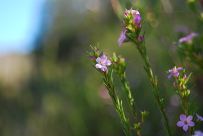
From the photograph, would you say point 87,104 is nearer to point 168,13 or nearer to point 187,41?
point 168,13

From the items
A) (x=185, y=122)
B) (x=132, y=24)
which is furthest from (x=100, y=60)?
(x=185, y=122)

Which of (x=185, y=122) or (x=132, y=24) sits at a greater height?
(x=132, y=24)

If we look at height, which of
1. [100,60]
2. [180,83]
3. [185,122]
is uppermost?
[100,60]

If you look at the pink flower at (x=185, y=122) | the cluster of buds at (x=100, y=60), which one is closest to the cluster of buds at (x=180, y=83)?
the pink flower at (x=185, y=122)

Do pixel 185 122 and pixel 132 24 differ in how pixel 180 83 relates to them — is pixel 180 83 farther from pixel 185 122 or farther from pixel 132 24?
pixel 132 24

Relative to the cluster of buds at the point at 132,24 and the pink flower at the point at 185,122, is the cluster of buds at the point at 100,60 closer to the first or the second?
the cluster of buds at the point at 132,24

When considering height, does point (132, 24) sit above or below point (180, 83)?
above

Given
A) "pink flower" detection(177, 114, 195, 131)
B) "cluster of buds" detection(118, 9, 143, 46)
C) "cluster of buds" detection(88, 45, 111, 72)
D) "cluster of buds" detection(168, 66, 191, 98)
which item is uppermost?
"cluster of buds" detection(118, 9, 143, 46)

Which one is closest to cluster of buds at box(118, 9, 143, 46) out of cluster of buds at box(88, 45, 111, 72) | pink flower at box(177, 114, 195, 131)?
cluster of buds at box(88, 45, 111, 72)

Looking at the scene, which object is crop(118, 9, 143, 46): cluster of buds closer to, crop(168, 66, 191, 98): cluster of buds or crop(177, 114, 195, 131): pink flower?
crop(168, 66, 191, 98): cluster of buds

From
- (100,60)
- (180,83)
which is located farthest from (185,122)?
(100,60)

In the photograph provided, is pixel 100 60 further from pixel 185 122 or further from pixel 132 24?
pixel 185 122
